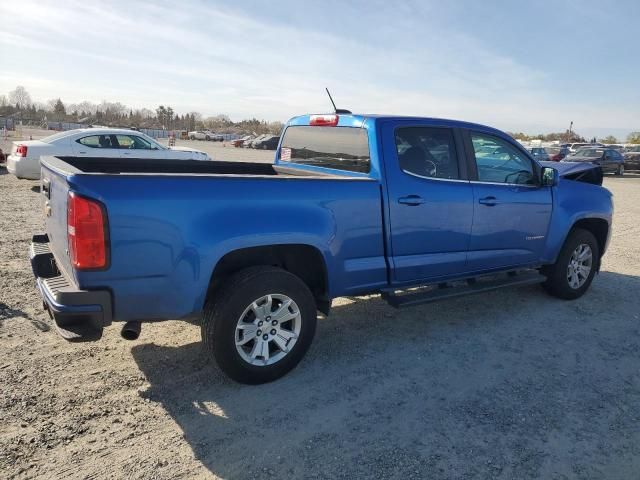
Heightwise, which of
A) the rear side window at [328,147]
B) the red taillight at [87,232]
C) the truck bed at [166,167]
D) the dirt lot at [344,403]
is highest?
the rear side window at [328,147]

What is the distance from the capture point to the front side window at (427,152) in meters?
4.21

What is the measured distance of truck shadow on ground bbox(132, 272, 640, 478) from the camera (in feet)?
9.25

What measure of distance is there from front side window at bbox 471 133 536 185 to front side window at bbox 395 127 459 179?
0.34 meters

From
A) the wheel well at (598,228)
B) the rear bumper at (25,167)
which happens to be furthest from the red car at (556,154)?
the rear bumper at (25,167)

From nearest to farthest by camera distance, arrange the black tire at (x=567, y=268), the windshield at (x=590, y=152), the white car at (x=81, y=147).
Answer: the black tire at (x=567, y=268), the white car at (x=81, y=147), the windshield at (x=590, y=152)

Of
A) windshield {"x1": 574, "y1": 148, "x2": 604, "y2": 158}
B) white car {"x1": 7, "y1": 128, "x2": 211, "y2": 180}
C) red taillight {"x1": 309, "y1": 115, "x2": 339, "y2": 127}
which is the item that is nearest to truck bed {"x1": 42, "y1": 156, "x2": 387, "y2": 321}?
red taillight {"x1": 309, "y1": 115, "x2": 339, "y2": 127}

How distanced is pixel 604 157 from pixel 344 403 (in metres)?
30.1

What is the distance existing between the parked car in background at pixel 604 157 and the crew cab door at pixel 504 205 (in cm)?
2528

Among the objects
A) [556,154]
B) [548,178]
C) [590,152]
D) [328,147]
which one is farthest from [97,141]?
[590,152]

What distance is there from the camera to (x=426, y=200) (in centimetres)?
420

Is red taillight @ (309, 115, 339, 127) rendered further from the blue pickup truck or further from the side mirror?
the side mirror

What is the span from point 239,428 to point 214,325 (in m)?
0.68

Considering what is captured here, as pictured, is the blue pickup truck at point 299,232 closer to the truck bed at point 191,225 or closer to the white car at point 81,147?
the truck bed at point 191,225

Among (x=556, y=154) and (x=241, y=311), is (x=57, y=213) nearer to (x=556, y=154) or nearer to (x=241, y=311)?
(x=241, y=311)
